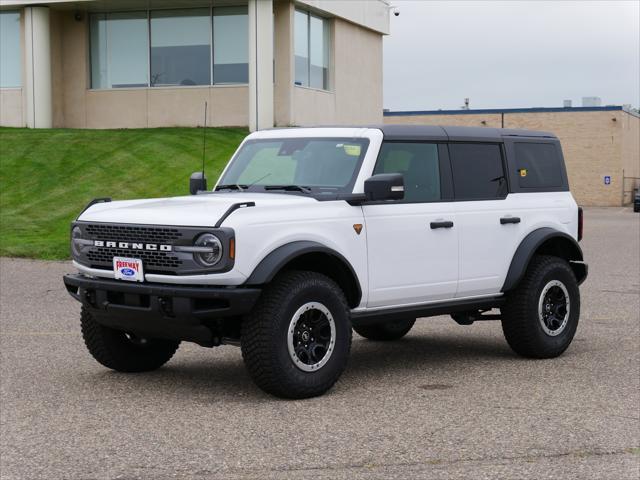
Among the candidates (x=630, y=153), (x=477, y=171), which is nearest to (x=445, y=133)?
(x=477, y=171)

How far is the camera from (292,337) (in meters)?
7.73

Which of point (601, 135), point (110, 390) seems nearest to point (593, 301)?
point (110, 390)

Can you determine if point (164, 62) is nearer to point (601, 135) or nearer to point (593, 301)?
point (593, 301)

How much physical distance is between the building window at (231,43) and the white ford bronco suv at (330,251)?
25468 millimetres

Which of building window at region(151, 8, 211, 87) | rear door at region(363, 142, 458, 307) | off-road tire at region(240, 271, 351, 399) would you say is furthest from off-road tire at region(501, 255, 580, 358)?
building window at region(151, 8, 211, 87)

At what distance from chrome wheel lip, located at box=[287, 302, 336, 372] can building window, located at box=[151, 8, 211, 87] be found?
28.1m

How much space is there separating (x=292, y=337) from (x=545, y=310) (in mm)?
2914

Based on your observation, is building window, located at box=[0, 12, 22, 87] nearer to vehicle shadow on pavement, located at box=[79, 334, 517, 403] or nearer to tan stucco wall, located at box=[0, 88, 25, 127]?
tan stucco wall, located at box=[0, 88, 25, 127]

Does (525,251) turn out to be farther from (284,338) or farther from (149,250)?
(149,250)

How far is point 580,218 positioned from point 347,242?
296 centimetres

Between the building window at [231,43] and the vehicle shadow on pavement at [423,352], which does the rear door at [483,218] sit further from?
the building window at [231,43]

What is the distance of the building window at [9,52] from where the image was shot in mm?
37594

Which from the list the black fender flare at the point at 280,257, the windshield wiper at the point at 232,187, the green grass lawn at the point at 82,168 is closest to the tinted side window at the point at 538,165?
the windshield wiper at the point at 232,187

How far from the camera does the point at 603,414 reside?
7.33 m
